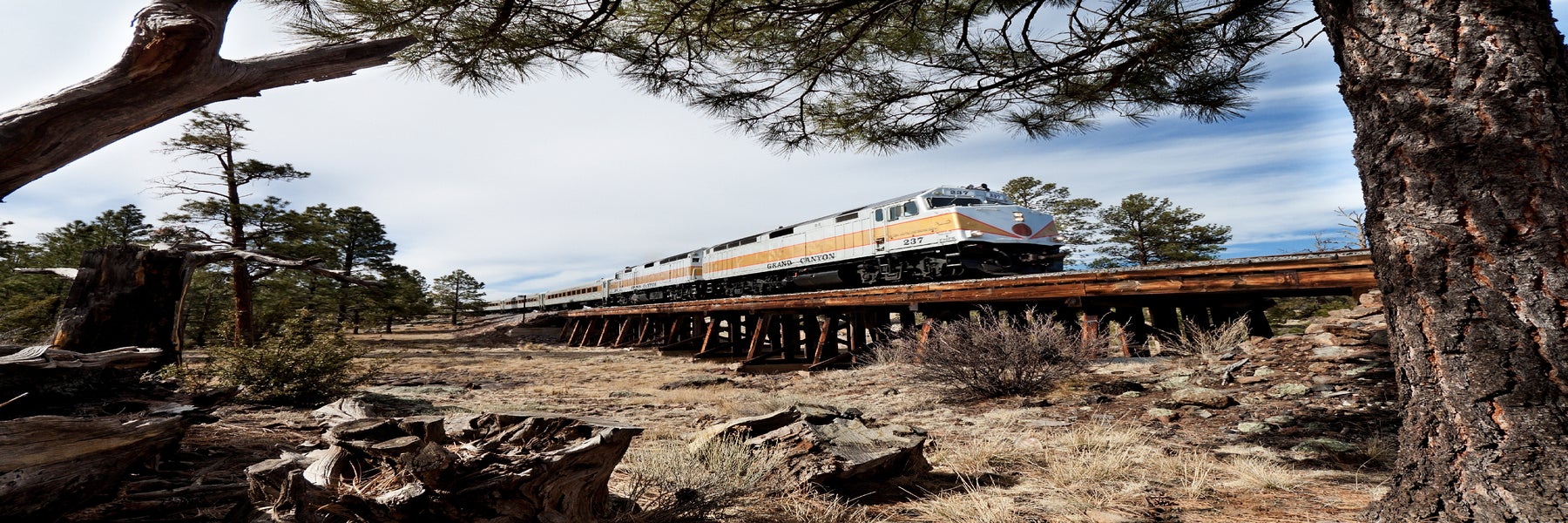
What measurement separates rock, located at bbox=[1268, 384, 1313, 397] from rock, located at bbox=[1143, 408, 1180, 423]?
1.00m

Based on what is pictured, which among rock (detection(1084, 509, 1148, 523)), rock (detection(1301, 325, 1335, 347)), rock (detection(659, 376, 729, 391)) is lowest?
rock (detection(659, 376, 729, 391))

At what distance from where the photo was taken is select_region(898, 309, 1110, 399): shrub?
7027mm

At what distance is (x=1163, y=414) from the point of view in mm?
5453

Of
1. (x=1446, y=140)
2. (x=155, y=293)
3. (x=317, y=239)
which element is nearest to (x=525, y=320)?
(x=317, y=239)

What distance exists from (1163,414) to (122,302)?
333 inches

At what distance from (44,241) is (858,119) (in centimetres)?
3468

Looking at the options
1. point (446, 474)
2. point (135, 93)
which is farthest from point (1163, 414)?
point (135, 93)

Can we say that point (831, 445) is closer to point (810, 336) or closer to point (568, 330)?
point (810, 336)

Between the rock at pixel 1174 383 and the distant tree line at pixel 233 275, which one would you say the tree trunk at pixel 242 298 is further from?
the rock at pixel 1174 383

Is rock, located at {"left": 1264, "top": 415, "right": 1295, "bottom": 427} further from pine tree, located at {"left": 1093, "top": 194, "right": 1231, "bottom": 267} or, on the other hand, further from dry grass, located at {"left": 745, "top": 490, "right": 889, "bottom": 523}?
pine tree, located at {"left": 1093, "top": 194, "right": 1231, "bottom": 267}

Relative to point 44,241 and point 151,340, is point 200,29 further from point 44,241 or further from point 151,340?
point 44,241

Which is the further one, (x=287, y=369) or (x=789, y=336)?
(x=789, y=336)

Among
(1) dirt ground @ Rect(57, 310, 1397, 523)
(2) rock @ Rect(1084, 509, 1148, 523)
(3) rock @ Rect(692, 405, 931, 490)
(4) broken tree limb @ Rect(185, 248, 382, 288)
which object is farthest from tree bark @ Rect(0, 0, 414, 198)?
(2) rock @ Rect(1084, 509, 1148, 523)

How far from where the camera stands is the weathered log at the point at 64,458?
2279 millimetres
